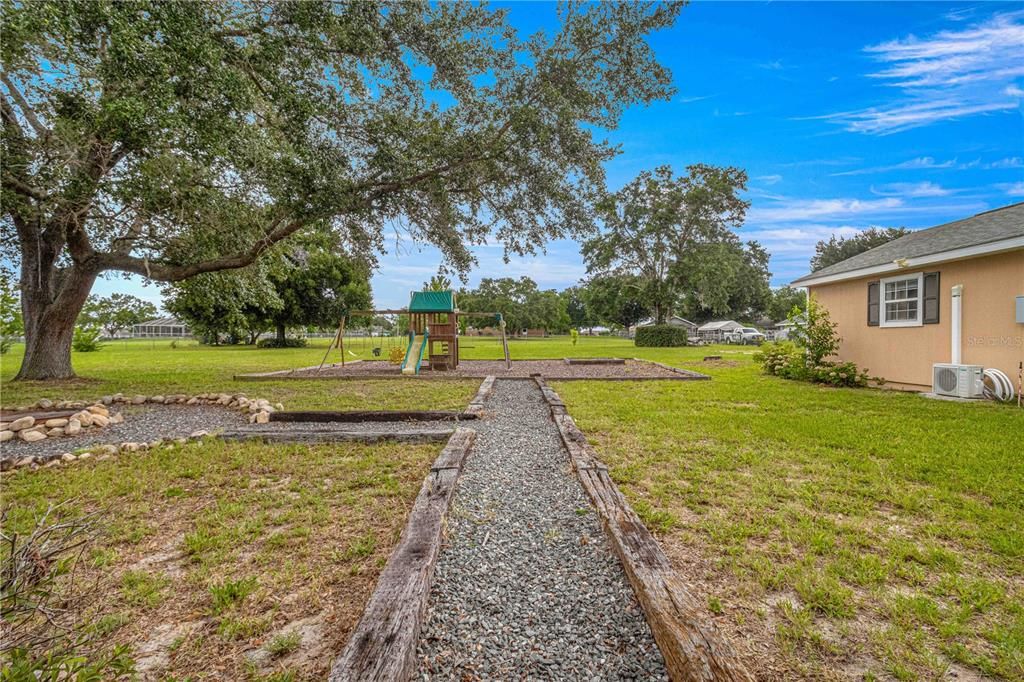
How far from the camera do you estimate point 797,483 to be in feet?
11.2

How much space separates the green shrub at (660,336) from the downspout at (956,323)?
63.9 ft

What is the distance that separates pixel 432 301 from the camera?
446 inches

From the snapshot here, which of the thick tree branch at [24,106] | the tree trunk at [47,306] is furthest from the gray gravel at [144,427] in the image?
the thick tree branch at [24,106]

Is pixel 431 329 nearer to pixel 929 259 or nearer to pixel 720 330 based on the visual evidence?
pixel 929 259

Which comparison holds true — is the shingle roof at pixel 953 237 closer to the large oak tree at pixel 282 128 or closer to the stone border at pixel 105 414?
the large oak tree at pixel 282 128

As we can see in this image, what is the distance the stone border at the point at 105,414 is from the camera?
12.8ft

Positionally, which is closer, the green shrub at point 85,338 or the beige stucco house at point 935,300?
the beige stucco house at point 935,300

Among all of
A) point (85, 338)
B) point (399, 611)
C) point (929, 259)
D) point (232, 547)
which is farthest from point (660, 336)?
point (85, 338)

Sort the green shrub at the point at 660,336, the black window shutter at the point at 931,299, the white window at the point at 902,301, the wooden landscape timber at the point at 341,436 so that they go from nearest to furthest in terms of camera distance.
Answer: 1. the wooden landscape timber at the point at 341,436
2. the black window shutter at the point at 931,299
3. the white window at the point at 902,301
4. the green shrub at the point at 660,336

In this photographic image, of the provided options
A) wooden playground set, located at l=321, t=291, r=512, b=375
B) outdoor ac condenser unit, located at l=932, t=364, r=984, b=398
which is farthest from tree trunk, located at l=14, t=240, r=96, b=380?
outdoor ac condenser unit, located at l=932, t=364, r=984, b=398

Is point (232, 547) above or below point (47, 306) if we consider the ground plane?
below

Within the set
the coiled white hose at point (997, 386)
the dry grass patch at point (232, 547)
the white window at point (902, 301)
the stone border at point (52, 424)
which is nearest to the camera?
the dry grass patch at point (232, 547)

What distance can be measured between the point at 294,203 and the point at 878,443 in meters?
8.54

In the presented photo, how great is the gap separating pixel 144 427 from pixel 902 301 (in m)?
12.8
